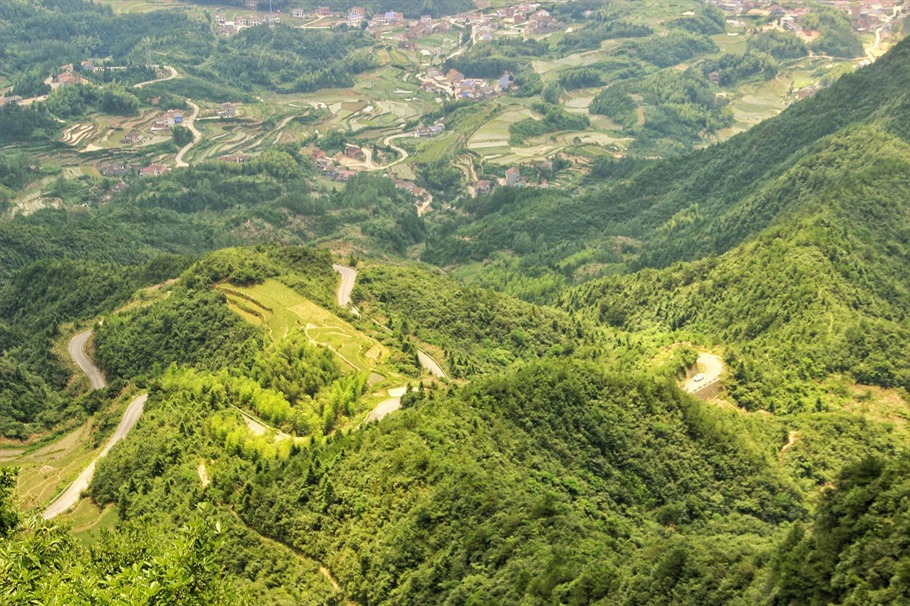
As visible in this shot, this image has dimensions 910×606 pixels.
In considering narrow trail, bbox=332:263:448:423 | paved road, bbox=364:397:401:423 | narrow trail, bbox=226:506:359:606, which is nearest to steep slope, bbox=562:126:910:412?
narrow trail, bbox=332:263:448:423

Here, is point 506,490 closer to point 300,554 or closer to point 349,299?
point 300,554

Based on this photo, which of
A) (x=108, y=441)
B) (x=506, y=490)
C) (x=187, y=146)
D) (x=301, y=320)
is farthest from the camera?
(x=187, y=146)

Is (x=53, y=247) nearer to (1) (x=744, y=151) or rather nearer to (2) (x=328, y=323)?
(2) (x=328, y=323)

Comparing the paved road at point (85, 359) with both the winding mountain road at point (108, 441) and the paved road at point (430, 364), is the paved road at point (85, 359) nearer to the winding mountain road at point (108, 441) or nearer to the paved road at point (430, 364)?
the winding mountain road at point (108, 441)

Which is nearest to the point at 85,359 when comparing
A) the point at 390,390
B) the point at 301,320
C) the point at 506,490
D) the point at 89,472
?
the point at 301,320

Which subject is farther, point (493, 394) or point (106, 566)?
point (493, 394)

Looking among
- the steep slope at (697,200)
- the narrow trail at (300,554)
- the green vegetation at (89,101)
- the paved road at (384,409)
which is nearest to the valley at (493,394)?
the narrow trail at (300,554)
